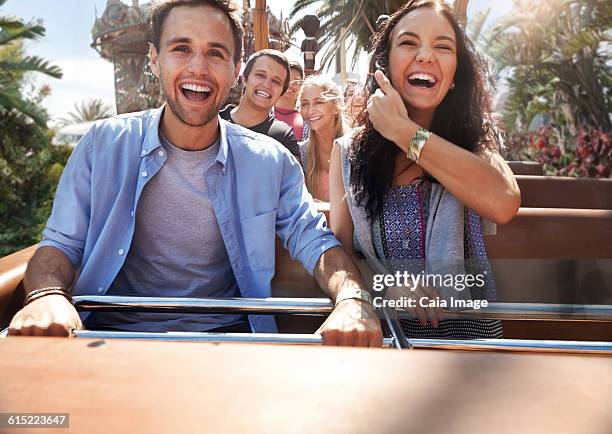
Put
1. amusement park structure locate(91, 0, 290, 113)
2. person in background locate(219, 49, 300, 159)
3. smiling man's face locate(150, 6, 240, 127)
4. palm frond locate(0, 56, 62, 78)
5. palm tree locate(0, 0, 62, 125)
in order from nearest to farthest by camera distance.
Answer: smiling man's face locate(150, 6, 240, 127) < amusement park structure locate(91, 0, 290, 113) < person in background locate(219, 49, 300, 159) < palm tree locate(0, 0, 62, 125) < palm frond locate(0, 56, 62, 78)

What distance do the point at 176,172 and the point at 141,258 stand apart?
17 centimetres

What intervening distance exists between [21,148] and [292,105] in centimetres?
771

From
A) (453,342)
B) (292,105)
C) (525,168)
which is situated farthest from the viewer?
(525,168)

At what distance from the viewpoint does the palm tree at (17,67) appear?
800cm

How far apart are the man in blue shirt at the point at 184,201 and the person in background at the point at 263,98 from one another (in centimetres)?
87

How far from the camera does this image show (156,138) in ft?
3.37

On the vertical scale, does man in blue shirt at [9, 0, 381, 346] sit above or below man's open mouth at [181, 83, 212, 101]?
below

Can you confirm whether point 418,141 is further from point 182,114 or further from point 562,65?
point 562,65

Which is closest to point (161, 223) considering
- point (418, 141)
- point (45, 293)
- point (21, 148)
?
point (45, 293)

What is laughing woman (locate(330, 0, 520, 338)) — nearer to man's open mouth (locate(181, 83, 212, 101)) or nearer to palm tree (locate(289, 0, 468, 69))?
palm tree (locate(289, 0, 468, 69))

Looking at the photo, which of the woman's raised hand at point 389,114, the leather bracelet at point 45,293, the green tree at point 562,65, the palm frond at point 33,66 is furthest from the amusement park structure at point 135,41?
the palm frond at point 33,66

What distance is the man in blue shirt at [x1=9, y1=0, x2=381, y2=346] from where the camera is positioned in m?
0.96

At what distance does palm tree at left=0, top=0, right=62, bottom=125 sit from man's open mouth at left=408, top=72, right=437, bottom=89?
8.21 m

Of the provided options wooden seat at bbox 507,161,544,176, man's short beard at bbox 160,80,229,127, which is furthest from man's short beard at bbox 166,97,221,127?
wooden seat at bbox 507,161,544,176
